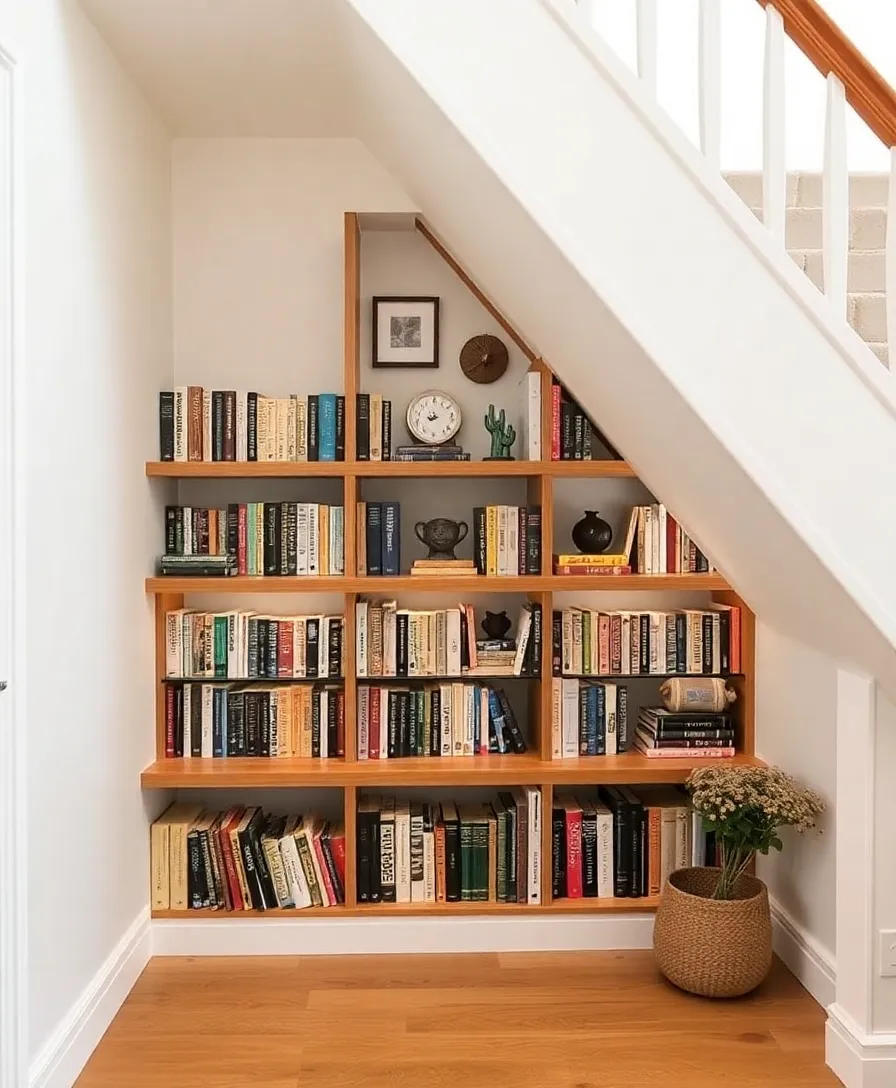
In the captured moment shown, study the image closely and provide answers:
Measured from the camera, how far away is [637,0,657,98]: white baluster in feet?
6.38

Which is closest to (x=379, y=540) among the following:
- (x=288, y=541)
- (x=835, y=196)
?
(x=288, y=541)

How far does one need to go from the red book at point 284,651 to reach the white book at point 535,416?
892 millimetres

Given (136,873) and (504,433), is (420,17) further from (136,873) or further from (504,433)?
(136,873)

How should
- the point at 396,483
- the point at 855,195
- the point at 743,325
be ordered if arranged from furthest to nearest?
1. the point at 396,483
2. the point at 855,195
3. the point at 743,325

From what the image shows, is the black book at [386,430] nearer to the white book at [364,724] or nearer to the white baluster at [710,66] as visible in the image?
the white book at [364,724]

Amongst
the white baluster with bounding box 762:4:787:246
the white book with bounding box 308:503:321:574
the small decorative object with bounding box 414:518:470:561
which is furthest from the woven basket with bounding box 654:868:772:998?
the white baluster with bounding box 762:4:787:246

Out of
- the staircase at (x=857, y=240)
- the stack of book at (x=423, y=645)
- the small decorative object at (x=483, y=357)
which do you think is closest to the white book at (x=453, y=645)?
the stack of book at (x=423, y=645)

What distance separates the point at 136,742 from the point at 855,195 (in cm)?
243

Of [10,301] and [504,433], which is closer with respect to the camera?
Answer: [10,301]

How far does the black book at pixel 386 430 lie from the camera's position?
3103 millimetres

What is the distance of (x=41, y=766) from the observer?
85.1 inches

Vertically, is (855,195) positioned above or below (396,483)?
above

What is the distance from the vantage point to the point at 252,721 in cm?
314

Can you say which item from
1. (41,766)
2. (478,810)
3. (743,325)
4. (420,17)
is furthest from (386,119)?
(478,810)
